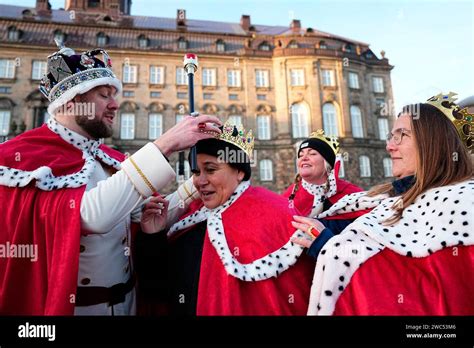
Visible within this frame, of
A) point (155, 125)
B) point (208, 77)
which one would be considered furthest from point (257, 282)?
point (208, 77)

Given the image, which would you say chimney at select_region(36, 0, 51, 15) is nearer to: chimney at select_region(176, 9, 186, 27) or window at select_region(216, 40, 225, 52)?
chimney at select_region(176, 9, 186, 27)

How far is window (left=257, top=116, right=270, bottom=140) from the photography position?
1122 inches

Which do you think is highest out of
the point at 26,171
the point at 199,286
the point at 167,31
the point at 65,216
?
the point at 167,31

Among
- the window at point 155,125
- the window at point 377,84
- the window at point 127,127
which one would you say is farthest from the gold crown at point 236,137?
the window at point 377,84

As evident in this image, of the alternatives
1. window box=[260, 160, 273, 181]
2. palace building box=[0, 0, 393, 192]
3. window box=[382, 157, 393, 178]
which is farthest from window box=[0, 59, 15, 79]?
window box=[382, 157, 393, 178]

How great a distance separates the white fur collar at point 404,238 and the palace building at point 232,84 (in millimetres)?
25227

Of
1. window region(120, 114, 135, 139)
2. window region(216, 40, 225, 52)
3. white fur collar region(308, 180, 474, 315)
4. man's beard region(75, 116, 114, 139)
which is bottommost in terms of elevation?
white fur collar region(308, 180, 474, 315)

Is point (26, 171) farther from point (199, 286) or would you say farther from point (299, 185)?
point (299, 185)

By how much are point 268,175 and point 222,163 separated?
25263 mm

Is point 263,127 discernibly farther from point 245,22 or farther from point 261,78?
point 245,22

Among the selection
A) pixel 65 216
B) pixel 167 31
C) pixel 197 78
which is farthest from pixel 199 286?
pixel 167 31

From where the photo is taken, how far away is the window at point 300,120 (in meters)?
28.5

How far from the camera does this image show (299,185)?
5.17 metres

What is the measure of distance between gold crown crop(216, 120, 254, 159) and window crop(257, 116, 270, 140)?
25.8 meters
